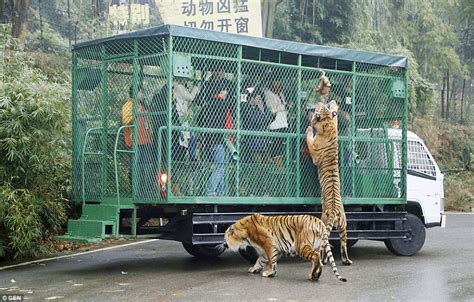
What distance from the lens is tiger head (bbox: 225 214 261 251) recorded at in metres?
10.4

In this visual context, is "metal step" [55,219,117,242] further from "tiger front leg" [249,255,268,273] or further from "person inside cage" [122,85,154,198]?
"tiger front leg" [249,255,268,273]

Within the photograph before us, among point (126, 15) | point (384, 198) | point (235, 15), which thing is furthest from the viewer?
point (126, 15)

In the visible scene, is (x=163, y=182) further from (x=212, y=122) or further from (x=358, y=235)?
(x=358, y=235)

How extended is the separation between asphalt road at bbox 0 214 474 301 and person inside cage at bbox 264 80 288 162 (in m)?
1.72

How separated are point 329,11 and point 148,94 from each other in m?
19.2

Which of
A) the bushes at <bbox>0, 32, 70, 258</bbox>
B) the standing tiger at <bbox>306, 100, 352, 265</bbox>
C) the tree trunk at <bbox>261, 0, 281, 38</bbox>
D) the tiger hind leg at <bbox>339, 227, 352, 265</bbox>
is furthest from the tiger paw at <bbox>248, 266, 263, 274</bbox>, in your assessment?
the tree trunk at <bbox>261, 0, 281, 38</bbox>

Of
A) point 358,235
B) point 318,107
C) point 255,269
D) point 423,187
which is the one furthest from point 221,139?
point 423,187

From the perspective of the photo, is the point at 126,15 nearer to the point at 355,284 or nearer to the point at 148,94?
the point at 148,94

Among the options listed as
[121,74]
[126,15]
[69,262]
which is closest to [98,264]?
[69,262]

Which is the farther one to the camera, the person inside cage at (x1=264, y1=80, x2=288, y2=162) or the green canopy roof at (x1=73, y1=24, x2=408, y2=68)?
the person inside cage at (x1=264, y1=80, x2=288, y2=162)

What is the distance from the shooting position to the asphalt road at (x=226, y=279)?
29.4ft

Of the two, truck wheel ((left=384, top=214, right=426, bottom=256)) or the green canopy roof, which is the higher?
the green canopy roof

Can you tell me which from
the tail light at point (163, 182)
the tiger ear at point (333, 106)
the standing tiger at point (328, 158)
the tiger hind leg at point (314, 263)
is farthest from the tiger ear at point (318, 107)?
the tail light at point (163, 182)

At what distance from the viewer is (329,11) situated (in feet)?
95.0
